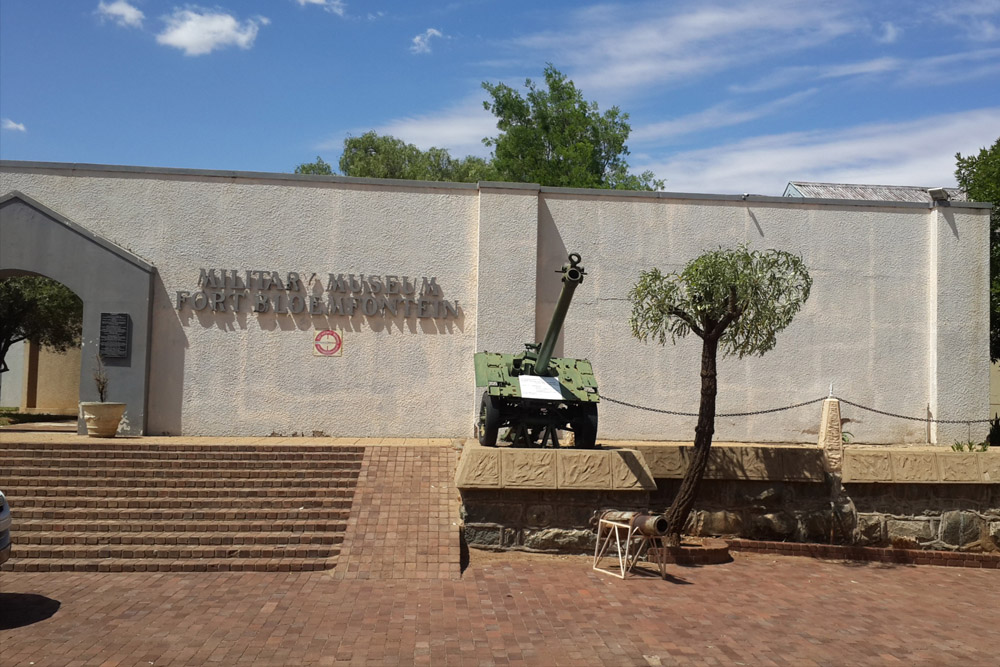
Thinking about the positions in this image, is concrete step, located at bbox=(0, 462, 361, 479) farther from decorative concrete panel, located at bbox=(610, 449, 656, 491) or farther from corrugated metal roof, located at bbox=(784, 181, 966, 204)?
corrugated metal roof, located at bbox=(784, 181, 966, 204)

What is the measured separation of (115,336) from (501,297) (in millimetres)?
6432

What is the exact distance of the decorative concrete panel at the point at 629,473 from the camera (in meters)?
9.72

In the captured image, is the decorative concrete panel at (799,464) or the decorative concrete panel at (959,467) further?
the decorative concrete panel at (959,467)

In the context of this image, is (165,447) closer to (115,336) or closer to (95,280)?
(115,336)

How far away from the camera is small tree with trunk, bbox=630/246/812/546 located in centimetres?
952

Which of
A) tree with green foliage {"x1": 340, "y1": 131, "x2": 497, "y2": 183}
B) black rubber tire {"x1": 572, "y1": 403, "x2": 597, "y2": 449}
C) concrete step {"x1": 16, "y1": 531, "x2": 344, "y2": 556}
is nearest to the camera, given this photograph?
concrete step {"x1": 16, "y1": 531, "x2": 344, "y2": 556}

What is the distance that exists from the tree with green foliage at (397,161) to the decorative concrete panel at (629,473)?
27.3 m

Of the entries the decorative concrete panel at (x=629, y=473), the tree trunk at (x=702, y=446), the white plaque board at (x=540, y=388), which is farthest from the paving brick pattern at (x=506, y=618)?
the white plaque board at (x=540, y=388)

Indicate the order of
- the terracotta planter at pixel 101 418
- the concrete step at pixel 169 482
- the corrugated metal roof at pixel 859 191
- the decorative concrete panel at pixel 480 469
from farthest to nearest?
1. the corrugated metal roof at pixel 859 191
2. the terracotta planter at pixel 101 418
3. the concrete step at pixel 169 482
4. the decorative concrete panel at pixel 480 469

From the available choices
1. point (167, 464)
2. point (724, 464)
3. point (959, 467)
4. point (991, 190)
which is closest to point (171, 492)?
point (167, 464)

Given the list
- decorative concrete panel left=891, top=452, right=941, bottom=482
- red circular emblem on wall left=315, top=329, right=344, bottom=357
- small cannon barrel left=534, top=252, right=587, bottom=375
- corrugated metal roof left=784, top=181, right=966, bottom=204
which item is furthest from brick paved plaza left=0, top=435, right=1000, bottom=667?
corrugated metal roof left=784, top=181, right=966, bottom=204

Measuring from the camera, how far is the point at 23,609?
23.3ft

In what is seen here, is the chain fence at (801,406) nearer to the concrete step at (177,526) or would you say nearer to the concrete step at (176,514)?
the concrete step at (176,514)

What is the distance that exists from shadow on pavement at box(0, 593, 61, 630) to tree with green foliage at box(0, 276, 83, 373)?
15.1 meters
